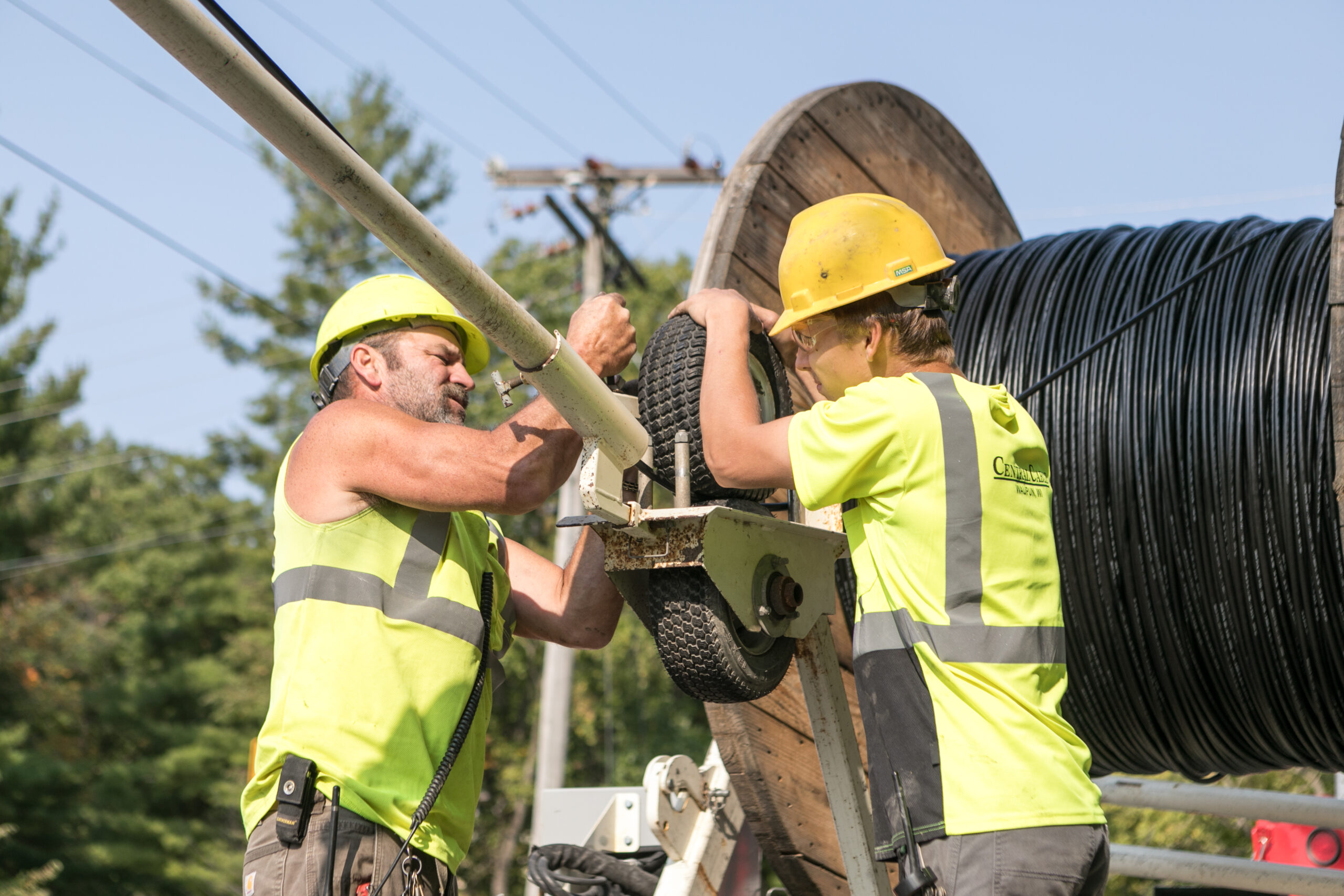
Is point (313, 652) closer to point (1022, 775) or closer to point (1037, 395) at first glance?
point (1022, 775)

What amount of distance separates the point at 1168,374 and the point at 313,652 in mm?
2465

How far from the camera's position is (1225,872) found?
4215 millimetres

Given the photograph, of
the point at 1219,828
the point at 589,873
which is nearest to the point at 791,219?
the point at 589,873

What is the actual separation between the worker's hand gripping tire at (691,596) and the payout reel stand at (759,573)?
1.1 inches

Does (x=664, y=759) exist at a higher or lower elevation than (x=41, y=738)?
higher

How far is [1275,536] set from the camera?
136 inches

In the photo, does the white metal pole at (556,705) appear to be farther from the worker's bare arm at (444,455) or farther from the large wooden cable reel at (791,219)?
the worker's bare arm at (444,455)

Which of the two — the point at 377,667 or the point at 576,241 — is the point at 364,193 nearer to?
the point at 377,667

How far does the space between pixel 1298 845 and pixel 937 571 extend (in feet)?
12.8

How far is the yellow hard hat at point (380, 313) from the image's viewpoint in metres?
3.41

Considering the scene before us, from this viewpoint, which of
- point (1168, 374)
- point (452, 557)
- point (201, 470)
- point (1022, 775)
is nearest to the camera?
point (1022, 775)

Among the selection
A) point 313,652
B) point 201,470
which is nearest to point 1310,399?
point 313,652

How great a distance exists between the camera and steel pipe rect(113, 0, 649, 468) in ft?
6.06

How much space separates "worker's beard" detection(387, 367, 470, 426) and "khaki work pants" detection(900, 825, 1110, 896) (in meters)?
1.72
